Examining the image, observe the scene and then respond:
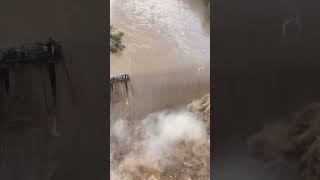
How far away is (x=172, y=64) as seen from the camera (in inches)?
71.6

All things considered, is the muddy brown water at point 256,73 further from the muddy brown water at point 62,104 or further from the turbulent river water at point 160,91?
the muddy brown water at point 62,104

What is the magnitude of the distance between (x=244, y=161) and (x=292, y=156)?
17 cm

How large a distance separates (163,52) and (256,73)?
0.36m

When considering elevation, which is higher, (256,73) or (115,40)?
(115,40)

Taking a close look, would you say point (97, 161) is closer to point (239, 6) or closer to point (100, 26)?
point (100, 26)

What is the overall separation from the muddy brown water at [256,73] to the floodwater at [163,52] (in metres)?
0.06

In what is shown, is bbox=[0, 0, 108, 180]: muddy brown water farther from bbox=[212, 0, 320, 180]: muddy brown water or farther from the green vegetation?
bbox=[212, 0, 320, 180]: muddy brown water

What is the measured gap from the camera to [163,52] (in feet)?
5.99

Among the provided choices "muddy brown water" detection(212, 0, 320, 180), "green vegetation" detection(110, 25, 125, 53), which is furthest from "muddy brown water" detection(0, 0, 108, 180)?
"muddy brown water" detection(212, 0, 320, 180)

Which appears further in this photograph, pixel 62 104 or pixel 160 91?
pixel 62 104

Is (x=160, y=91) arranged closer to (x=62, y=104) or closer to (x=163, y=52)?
(x=163, y=52)

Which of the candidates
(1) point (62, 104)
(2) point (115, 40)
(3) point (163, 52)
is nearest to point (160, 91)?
(3) point (163, 52)

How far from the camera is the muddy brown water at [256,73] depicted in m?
1.69

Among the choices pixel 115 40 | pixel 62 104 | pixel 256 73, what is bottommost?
pixel 62 104
